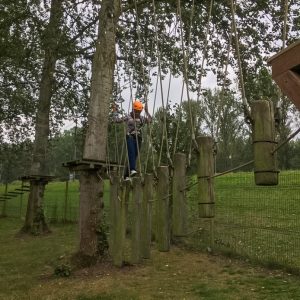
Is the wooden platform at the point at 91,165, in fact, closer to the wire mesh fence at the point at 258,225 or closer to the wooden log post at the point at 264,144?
the wire mesh fence at the point at 258,225

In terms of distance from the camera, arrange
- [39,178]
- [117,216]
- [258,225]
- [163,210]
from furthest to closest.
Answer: [39,178] → [258,225] → [117,216] → [163,210]

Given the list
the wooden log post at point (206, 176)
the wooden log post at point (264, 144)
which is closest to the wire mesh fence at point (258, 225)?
the wooden log post at point (206, 176)

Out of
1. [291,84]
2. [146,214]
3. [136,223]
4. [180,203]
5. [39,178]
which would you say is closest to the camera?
[291,84]

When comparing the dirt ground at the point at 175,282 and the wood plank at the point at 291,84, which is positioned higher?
the wood plank at the point at 291,84

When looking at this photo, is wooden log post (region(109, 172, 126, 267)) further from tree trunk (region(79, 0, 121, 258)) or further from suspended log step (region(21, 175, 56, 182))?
suspended log step (region(21, 175, 56, 182))

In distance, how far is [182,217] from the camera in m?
3.49

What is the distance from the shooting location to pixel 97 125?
26.7ft

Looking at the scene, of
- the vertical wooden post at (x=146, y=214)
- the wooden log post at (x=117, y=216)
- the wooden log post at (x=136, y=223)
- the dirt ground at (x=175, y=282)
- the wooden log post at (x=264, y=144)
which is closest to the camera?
the wooden log post at (x=264, y=144)

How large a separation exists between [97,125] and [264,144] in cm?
601

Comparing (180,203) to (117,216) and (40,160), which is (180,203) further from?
(40,160)

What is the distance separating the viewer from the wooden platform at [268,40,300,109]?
202cm

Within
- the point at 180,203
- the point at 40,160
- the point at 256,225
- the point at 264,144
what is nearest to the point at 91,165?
the point at 256,225

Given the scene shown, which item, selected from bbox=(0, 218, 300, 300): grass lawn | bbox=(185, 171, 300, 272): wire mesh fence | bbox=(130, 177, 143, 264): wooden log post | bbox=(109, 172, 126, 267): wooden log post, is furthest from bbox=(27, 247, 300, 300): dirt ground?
bbox=(130, 177, 143, 264): wooden log post

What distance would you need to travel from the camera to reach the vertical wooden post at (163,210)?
3840 millimetres
